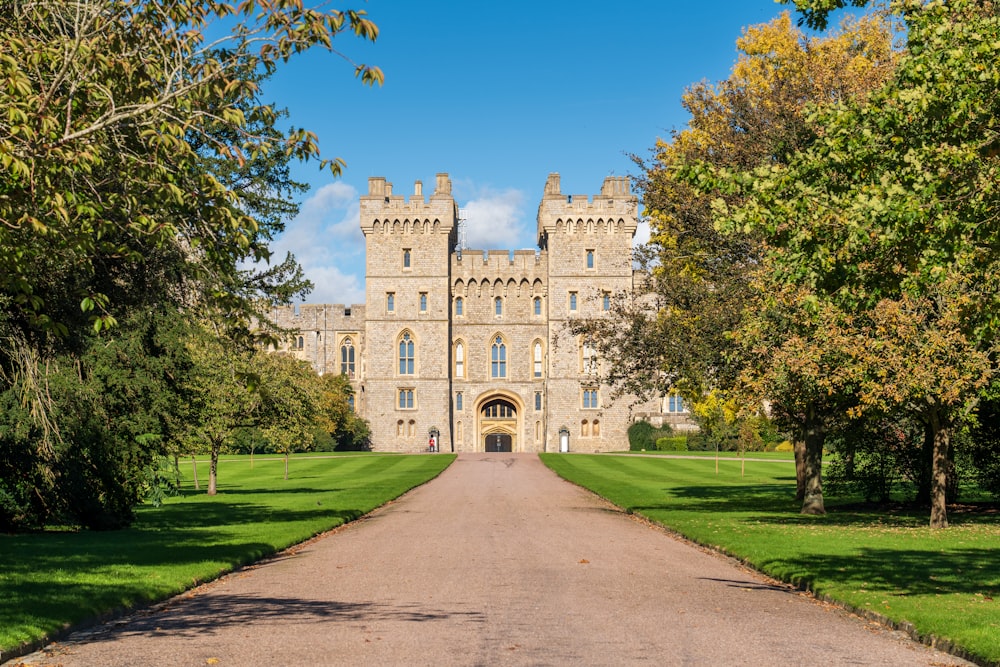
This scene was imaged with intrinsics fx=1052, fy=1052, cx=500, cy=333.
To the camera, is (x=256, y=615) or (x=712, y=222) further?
(x=712, y=222)

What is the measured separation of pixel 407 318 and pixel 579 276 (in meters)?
12.8

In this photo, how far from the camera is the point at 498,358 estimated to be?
77.5 metres

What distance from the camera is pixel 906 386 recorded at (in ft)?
59.2

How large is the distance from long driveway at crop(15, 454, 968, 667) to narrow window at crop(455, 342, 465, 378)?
59.4 metres

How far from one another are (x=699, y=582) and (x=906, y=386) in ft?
23.3

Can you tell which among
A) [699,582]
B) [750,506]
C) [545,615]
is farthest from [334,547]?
[750,506]

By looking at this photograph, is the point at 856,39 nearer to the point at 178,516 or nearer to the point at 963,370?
the point at 963,370

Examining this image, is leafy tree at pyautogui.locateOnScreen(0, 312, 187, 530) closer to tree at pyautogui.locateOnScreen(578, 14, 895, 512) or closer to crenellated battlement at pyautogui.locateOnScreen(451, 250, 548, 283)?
tree at pyautogui.locateOnScreen(578, 14, 895, 512)

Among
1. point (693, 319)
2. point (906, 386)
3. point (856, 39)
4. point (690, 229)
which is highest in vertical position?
point (856, 39)

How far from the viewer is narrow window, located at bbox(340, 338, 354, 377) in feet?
280

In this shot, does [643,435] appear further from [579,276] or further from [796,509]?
[796,509]

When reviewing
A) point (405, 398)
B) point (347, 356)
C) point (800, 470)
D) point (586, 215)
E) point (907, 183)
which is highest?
point (586, 215)

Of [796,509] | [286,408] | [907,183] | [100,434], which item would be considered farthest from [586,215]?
[907,183]

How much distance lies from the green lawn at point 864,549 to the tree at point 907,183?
2.98 metres
